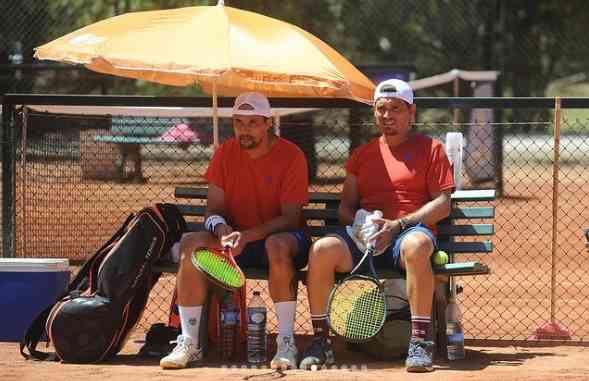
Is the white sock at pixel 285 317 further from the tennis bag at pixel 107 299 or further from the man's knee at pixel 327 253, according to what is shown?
the tennis bag at pixel 107 299

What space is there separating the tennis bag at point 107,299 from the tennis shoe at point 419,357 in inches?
55.6

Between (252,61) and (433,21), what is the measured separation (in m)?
18.6

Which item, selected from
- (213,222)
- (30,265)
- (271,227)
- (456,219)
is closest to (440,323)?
(456,219)

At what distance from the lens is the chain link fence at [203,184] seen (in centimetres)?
784

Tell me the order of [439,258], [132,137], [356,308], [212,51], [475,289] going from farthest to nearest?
[132,137], [475,289], [212,51], [439,258], [356,308]

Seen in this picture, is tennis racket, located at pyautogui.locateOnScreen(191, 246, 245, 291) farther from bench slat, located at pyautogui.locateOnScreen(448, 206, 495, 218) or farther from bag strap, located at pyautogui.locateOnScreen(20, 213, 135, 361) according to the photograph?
bench slat, located at pyautogui.locateOnScreen(448, 206, 495, 218)

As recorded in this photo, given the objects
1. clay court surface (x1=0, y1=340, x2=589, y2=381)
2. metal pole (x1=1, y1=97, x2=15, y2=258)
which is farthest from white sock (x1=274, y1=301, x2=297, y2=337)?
metal pole (x1=1, y1=97, x2=15, y2=258)

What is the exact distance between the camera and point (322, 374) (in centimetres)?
625

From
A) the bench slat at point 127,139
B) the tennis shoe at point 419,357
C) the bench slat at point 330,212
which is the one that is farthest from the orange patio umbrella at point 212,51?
the bench slat at point 127,139

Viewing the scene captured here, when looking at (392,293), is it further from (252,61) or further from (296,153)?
(252,61)

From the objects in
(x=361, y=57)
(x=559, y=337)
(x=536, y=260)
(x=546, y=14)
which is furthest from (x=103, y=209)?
(x=546, y=14)

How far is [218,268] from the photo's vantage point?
20.7 feet

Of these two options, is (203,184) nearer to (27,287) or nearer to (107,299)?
(27,287)

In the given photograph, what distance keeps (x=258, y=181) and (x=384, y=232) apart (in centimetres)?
78
